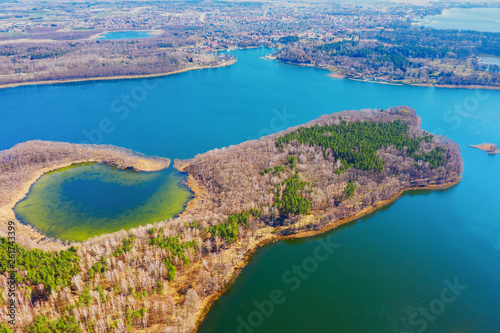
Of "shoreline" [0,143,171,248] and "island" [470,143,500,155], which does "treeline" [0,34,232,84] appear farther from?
"island" [470,143,500,155]

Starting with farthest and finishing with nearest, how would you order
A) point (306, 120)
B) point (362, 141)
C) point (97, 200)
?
point (306, 120)
point (362, 141)
point (97, 200)

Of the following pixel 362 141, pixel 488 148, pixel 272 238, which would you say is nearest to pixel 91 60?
pixel 362 141

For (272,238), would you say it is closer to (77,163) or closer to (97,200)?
(97,200)

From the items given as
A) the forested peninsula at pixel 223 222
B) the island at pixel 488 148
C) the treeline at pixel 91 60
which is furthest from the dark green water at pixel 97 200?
the treeline at pixel 91 60

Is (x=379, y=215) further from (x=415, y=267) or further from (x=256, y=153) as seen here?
(x=256, y=153)

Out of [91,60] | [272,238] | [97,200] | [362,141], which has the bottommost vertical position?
[272,238]

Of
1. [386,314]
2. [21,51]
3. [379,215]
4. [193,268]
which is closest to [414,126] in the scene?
[379,215]
